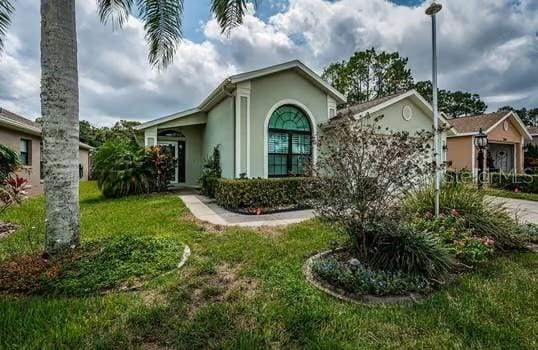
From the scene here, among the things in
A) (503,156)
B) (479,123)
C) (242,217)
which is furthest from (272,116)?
(503,156)

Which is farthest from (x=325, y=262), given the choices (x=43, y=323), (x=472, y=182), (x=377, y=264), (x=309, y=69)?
(x=309, y=69)

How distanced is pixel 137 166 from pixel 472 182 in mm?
12171

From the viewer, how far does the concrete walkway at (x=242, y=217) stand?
714 cm

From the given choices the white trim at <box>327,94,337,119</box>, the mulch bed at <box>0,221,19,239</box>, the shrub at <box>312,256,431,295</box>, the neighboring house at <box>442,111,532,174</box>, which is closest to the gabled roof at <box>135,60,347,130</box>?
the white trim at <box>327,94,337,119</box>

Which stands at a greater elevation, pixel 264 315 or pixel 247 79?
pixel 247 79

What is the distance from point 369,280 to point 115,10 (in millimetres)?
7391

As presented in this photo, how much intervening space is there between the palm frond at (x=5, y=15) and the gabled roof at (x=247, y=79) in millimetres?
5977

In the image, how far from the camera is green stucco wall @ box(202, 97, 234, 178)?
11.2m

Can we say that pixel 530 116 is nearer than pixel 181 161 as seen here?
No

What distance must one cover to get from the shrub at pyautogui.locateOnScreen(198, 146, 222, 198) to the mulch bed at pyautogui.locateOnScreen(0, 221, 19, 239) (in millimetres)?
6428

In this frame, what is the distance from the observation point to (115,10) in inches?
241

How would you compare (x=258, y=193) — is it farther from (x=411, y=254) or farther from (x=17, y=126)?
(x=17, y=126)

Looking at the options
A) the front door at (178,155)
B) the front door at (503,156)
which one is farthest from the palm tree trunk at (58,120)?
the front door at (503,156)

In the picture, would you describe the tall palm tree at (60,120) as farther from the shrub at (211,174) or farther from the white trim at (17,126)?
the white trim at (17,126)
